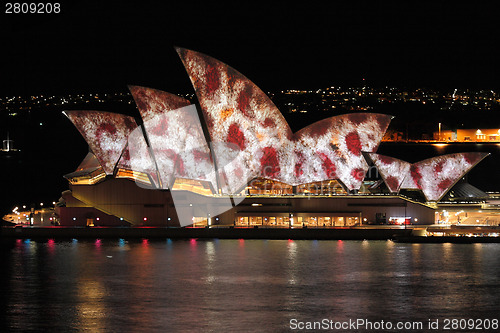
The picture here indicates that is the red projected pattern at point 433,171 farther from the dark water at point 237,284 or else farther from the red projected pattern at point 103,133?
the red projected pattern at point 103,133

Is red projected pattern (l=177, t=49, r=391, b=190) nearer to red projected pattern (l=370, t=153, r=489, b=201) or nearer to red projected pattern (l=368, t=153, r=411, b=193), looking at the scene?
red projected pattern (l=368, t=153, r=411, b=193)

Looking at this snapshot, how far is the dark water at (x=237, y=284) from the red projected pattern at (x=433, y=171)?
5232 mm

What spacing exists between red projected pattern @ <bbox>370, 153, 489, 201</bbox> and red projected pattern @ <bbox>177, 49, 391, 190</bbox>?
5.80 ft

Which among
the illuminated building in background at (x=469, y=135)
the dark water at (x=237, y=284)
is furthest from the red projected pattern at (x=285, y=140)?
the illuminated building in background at (x=469, y=135)

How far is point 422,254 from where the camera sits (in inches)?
1615

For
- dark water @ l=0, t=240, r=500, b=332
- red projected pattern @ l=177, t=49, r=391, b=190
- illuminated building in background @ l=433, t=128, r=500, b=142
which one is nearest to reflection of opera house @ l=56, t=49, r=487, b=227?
red projected pattern @ l=177, t=49, r=391, b=190

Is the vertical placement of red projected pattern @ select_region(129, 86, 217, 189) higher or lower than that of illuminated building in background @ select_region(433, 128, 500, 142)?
lower

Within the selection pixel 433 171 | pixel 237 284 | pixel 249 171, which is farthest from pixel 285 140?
pixel 237 284

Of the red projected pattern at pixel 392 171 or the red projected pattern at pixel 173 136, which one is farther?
the red projected pattern at pixel 392 171

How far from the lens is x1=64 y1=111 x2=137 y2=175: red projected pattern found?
48562 millimetres

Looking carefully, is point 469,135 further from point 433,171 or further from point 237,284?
point 237,284

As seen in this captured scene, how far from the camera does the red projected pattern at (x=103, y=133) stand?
48.6 meters

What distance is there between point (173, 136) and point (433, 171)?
15.4 metres

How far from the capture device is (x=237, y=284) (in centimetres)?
3319
